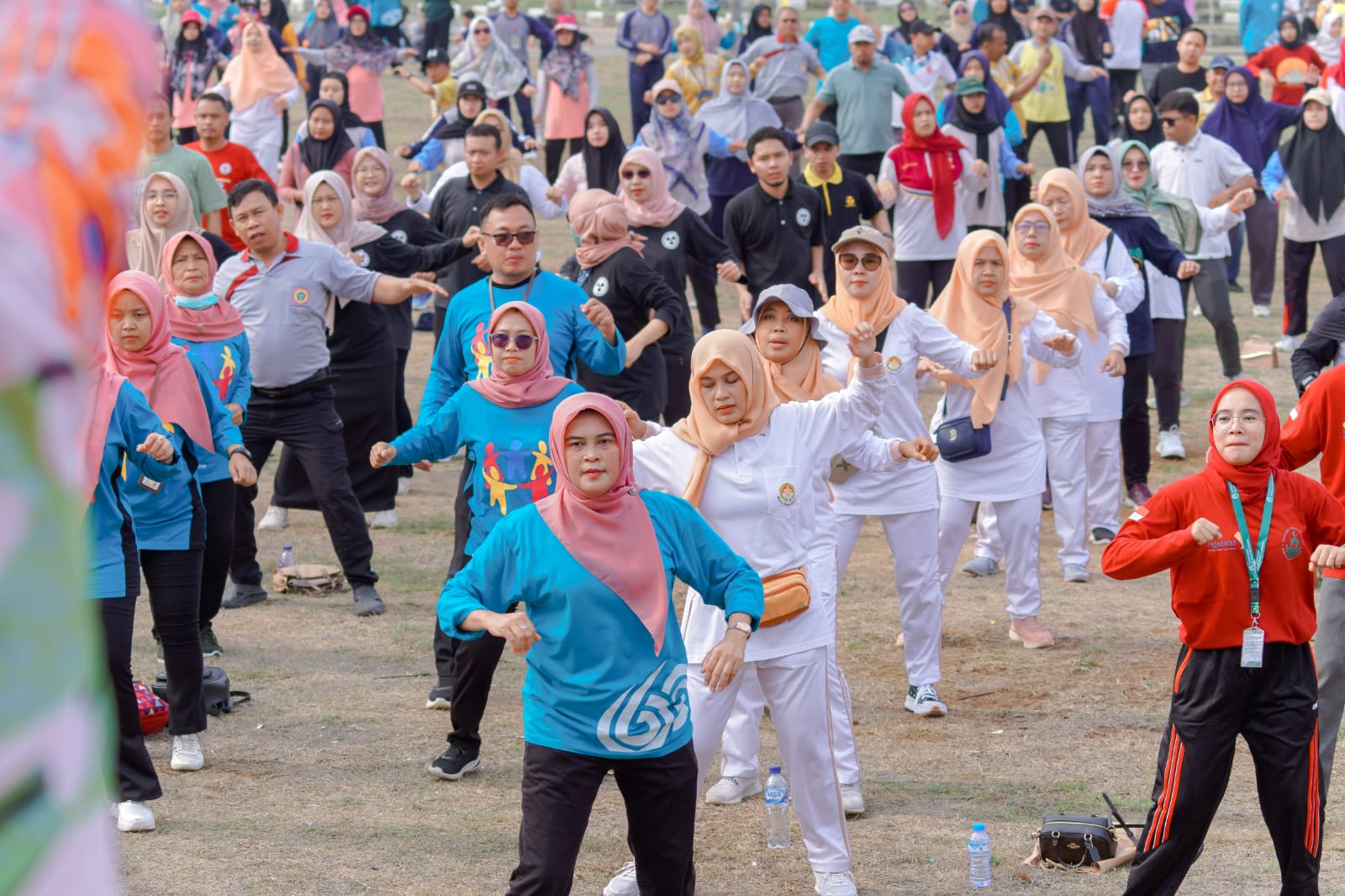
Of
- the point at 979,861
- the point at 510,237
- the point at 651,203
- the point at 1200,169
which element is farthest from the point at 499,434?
the point at 1200,169

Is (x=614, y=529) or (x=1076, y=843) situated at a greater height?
(x=614, y=529)

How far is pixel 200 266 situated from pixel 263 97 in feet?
32.8

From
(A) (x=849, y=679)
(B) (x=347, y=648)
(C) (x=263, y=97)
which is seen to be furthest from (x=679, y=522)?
(C) (x=263, y=97)

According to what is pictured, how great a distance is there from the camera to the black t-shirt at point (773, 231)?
11289 millimetres

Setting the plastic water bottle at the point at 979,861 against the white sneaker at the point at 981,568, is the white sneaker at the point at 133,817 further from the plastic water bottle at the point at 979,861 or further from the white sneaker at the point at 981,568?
the white sneaker at the point at 981,568

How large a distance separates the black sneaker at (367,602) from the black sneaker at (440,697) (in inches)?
57.6

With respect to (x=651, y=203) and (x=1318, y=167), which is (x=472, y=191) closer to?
(x=651, y=203)

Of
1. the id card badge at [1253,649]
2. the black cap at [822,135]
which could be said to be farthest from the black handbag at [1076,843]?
the black cap at [822,135]

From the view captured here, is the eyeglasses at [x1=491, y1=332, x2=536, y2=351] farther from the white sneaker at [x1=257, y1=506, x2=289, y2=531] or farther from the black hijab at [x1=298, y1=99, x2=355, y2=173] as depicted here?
the black hijab at [x1=298, y1=99, x2=355, y2=173]

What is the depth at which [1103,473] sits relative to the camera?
32.1ft

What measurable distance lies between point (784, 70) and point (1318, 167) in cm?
617

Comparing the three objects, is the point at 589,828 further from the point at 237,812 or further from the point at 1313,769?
the point at 1313,769

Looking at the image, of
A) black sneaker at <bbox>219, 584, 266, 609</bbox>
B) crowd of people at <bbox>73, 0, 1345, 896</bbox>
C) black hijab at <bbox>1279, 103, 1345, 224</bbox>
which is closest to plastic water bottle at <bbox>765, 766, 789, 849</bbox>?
crowd of people at <bbox>73, 0, 1345, 896</bbox>

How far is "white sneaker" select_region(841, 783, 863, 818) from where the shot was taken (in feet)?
20.4
